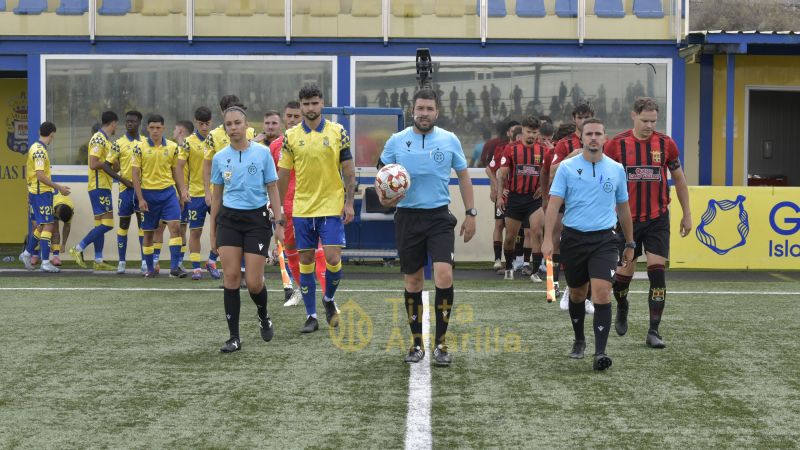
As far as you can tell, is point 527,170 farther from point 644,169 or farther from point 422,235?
point 422,235

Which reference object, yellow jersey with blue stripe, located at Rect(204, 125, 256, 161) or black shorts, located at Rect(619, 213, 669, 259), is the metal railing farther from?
black shorts, located at Rect(619, 213, 669, 259)

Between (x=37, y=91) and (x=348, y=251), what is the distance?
5.72 metres

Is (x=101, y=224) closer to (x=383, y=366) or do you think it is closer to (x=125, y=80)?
(x=125, y=80)

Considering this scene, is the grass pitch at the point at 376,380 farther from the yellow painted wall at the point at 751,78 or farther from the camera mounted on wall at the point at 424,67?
the yellow painted wall at the point at 751,78

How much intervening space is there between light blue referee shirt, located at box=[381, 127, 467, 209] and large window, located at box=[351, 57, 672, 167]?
9428 millimetres

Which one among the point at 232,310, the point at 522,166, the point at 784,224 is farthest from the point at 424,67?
the point at 232,310

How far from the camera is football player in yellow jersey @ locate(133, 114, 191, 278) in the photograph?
14.2 m

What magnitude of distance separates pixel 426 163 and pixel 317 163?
1.58 meters

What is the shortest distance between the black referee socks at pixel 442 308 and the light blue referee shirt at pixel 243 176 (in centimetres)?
172

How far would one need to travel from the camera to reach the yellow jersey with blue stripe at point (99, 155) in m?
14.9

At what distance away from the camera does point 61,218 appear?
17016 millimetres

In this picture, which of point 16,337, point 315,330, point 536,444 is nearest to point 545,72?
point 315,330

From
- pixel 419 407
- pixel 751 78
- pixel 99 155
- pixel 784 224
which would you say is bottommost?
pixel 419 407

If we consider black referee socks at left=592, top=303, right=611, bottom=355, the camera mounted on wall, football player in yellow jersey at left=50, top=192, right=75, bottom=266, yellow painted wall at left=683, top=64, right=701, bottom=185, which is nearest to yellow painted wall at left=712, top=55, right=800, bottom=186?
yellow painted wall at left=683, top=64, right=701, bottom=185
